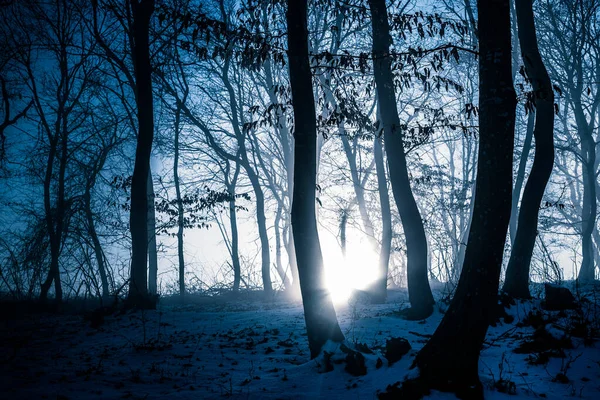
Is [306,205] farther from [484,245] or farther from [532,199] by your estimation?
[532,199]

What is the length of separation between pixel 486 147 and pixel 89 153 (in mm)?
17336

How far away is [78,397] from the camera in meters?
3.98

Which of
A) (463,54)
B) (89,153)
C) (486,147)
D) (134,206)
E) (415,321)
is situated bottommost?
(415,321)

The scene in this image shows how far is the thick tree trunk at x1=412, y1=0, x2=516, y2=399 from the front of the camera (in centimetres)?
377

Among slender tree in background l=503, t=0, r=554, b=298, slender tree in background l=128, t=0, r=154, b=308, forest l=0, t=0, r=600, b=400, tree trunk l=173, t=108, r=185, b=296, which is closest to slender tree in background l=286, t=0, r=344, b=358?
forest l=0, t=0, r=600, b=400

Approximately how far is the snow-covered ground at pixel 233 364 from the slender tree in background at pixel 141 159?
2.12 meters

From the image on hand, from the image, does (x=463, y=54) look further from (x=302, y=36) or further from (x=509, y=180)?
(x=509, y=180)

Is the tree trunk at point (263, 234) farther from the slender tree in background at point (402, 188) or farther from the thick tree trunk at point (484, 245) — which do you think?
the thick tree trunk at point (484, 245)

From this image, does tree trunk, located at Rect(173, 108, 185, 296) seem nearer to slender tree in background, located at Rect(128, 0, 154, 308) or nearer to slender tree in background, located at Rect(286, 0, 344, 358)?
slender tree in background, located at Rect(128, 0, 154, 308)

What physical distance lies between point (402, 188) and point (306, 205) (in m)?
3.54

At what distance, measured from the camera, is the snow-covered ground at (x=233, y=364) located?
4.09 m

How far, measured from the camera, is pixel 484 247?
12.4 ft

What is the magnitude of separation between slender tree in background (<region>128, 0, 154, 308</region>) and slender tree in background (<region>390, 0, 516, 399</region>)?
7.85m

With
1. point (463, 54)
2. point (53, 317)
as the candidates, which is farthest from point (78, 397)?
point (463, 54)
